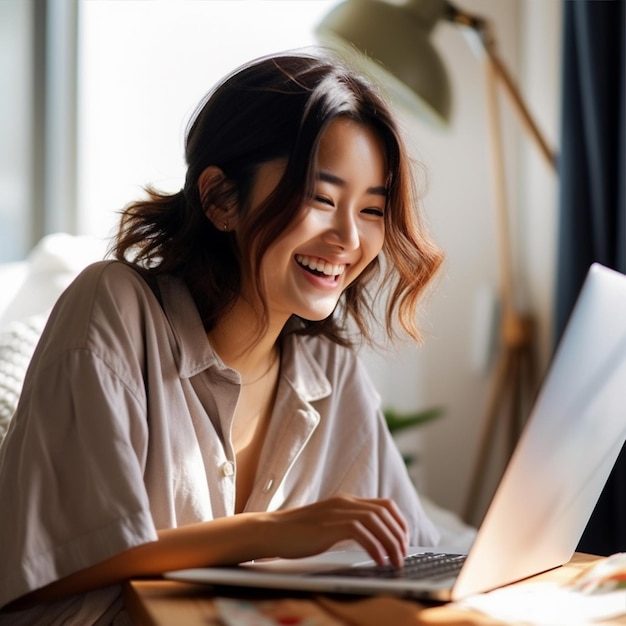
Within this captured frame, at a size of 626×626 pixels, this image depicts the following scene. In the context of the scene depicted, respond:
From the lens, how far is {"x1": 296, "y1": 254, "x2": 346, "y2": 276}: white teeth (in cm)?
123

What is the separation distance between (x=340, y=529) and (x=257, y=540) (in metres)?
0.09

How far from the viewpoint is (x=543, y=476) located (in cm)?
87

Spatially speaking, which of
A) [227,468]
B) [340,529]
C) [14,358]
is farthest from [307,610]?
[14,358]

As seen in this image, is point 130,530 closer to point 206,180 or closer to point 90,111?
point 206,180

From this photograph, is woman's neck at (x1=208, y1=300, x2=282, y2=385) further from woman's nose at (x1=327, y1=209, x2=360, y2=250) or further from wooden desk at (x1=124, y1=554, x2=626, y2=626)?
wooden desk at (x1=124, y1=554, x2=626, y2=626)

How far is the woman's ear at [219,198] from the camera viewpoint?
1.24m

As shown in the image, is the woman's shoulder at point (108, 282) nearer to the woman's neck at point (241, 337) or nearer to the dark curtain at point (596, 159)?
the woman's neck at point (241, 337)

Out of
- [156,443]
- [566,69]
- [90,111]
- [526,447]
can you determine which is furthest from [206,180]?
[566,69]

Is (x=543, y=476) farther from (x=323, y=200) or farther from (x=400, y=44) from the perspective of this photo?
(x=400, y=44)

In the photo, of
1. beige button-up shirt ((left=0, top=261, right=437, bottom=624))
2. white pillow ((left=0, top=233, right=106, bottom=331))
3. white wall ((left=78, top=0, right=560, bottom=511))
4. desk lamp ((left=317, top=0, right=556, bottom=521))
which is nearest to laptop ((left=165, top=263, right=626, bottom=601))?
beige button-up shirt ((left=0, top=261, right=437, bottom=624))

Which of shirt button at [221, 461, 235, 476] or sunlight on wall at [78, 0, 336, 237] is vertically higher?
sunlight on wall at [78, 0, 336, 237]

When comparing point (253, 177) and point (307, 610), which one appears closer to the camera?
point (307, 610)

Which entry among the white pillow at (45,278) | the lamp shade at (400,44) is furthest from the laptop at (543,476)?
the lamp shade at (400,44)

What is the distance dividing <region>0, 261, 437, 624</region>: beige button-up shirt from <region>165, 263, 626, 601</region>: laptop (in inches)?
4.9
